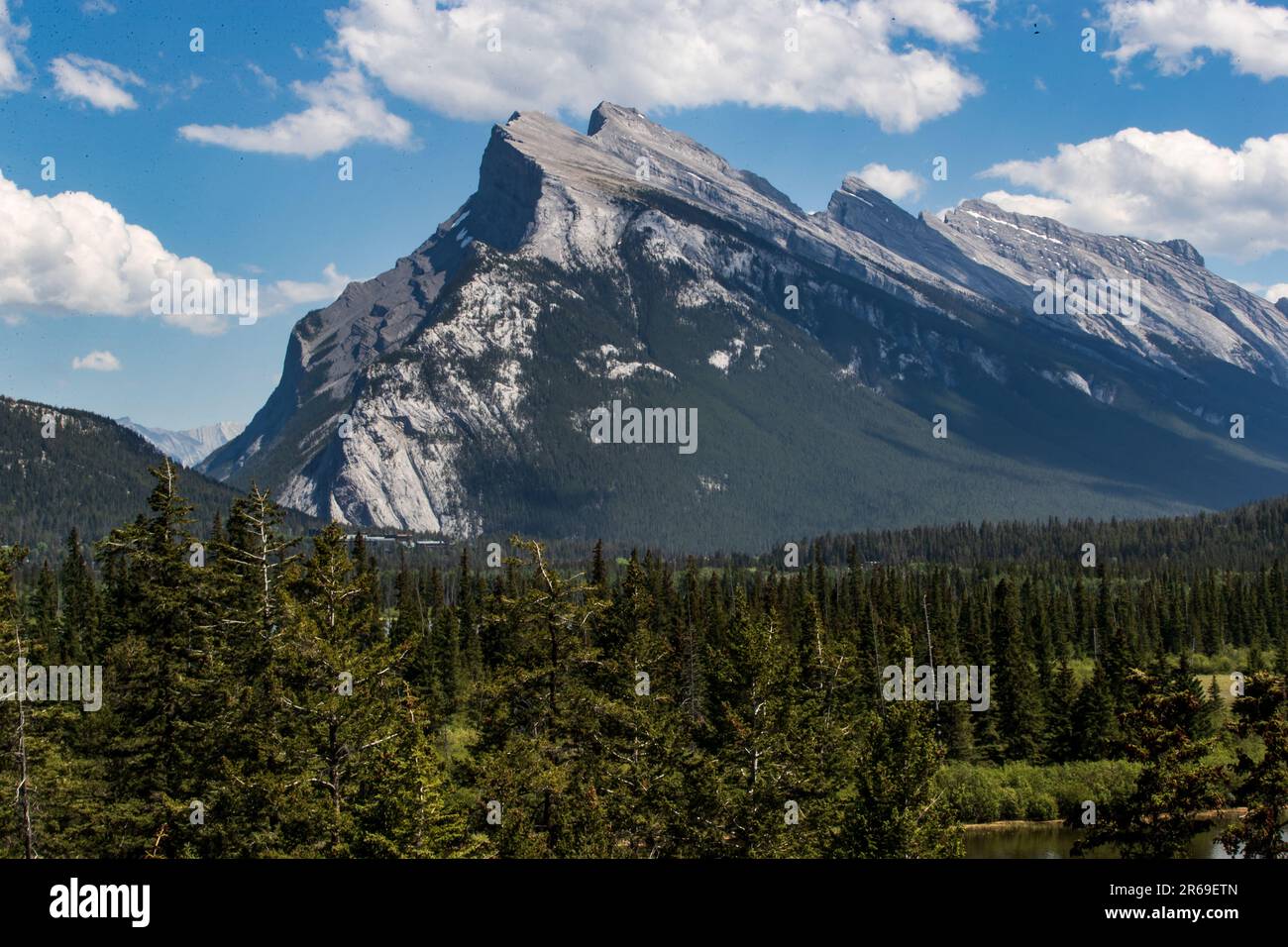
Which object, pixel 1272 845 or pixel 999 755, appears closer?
pixel 1272 845

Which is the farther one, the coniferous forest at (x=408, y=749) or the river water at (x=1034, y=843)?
the river water at (x=1034, y=843)

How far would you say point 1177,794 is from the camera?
37.2 m

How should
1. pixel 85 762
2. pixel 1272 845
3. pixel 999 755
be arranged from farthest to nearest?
pixel 999 755 → pixel 85 762 → pixel 1272 845

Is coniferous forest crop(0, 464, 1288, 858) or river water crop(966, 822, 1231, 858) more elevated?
coniferous forest crop(0, 464, 1288, 858)

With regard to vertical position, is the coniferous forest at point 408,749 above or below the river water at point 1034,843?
above

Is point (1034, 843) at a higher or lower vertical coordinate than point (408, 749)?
lower

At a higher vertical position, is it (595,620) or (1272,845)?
(595,620)

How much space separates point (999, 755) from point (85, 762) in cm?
6476

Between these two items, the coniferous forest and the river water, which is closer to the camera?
the coniferous forest

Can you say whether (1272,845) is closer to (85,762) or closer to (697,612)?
(85,762)

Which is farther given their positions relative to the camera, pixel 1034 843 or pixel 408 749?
pixel 1034 843
